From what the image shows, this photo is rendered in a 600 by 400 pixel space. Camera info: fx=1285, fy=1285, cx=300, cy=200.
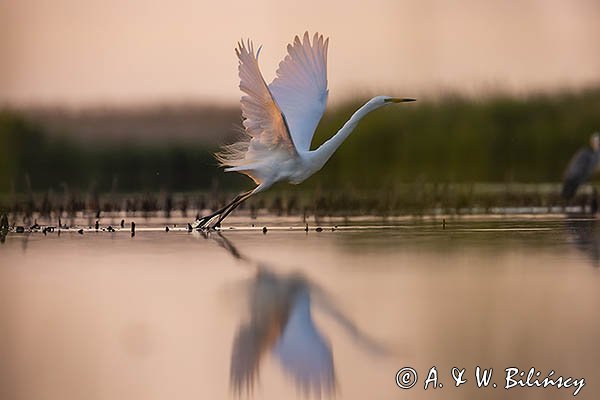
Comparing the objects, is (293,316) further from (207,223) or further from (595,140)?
(595,140)

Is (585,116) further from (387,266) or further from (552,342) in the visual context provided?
(552,342)

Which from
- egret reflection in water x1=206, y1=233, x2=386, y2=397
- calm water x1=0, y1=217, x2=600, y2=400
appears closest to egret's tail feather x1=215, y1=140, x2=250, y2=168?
calm water x1=0, y1=217, x2=600, y2=400

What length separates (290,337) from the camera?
5.55m

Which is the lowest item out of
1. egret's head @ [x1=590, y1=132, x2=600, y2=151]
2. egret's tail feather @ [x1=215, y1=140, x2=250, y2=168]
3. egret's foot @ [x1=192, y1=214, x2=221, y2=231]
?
egret's foot @ [x1=192, y1=214, x2=221, y2=231]

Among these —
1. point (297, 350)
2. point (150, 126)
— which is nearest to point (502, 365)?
point (297, 350)

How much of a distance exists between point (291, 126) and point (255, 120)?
954 mm

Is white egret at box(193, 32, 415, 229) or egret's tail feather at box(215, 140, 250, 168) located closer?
white egret at box(193, 32, 415, 229)

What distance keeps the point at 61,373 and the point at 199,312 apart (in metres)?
1.46

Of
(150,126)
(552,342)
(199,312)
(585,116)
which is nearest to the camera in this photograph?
(552,342)

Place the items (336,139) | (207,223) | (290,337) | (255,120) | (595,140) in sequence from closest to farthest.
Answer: (290,337), (255,120), (336,139), (207,223), (595,140)

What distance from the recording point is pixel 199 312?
20.4 ft

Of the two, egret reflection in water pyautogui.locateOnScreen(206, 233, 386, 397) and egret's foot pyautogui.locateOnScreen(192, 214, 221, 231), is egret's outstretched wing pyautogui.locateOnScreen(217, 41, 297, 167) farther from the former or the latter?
egret reflection in water pyautogui.locateOnScreen(206, 233, 386, 397)

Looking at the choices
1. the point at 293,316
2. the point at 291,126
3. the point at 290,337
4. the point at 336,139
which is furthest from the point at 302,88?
the point at 290,337

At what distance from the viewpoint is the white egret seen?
10.1 metres
